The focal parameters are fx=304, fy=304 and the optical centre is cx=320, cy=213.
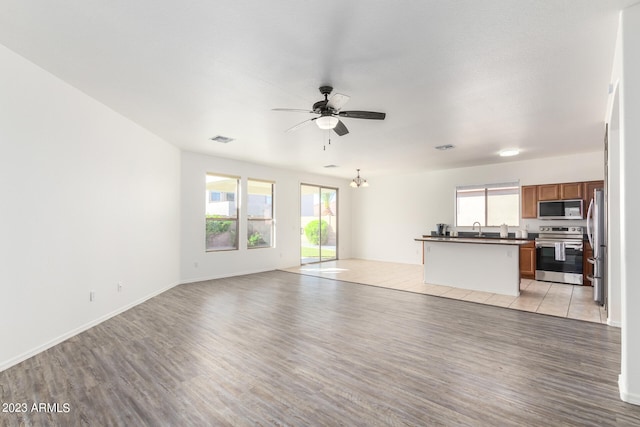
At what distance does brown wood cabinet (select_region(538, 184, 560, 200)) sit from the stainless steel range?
660 mm

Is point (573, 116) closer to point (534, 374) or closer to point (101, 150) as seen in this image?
point (534, 374)

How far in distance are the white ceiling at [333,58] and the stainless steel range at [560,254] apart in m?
2.42

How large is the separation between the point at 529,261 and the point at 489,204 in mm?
1751

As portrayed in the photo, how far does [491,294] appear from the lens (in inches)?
213

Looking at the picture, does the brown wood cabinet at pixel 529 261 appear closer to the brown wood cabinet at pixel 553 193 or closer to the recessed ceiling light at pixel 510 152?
the brown wood cabinet at pixel 553 193

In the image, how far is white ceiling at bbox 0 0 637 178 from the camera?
214 centimetres

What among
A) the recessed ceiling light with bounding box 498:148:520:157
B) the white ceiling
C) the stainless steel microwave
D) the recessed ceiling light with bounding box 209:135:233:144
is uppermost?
the white ceiling

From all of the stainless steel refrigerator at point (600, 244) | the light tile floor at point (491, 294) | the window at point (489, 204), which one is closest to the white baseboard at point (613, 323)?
the light tile floor at point (491, 294)

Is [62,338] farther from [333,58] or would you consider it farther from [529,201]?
[529,201]

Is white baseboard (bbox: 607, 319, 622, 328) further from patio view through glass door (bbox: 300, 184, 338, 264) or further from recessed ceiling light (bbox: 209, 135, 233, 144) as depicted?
patio view through glass door (bbox: 300, 184, 338, 264)

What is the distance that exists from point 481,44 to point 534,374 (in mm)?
2822

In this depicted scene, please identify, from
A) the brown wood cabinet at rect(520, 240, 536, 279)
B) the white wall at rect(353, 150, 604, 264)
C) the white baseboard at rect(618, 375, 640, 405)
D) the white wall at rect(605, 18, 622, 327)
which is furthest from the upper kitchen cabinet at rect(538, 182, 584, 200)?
the white baseboard at rect(618, 375, 640, 405)

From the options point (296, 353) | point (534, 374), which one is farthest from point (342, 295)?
point (534, 374)

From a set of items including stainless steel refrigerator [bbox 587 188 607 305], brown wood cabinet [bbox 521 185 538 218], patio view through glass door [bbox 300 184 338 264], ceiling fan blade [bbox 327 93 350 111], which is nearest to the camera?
ceiling fan blade [bbox 327 93 350 111]
